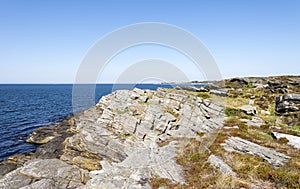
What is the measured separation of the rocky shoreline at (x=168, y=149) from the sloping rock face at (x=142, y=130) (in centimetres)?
8

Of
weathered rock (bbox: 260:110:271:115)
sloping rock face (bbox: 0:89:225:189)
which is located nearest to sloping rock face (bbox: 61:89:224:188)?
sloping rock face (bbox: 0:89:225:189)

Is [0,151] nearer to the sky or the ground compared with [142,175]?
nearer to the ground

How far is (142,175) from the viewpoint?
40.3 ft

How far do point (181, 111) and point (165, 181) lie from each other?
2055 centimetres

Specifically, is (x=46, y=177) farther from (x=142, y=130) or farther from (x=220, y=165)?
Answer: (x=142, y=130)

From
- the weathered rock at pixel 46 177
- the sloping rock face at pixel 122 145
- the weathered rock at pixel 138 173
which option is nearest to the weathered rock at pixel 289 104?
the sloping rock face at pixel 122 145

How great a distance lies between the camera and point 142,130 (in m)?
28.9

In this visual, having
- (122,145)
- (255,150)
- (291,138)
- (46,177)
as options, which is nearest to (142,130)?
(122,145)

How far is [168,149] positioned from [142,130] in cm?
1173

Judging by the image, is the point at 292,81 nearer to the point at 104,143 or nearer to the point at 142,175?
the point at 104,143

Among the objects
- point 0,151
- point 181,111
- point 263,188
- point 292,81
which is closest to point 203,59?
point 181,111

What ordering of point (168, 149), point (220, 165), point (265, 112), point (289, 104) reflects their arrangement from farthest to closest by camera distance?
point (265, 112) < point (289, 104) < point (168, 149) < point (220, 165)

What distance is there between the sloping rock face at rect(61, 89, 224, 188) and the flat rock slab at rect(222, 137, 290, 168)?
464cm

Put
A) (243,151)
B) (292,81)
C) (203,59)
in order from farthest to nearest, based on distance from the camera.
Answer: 1. (292,81)
2. (203,59)
3. (243,151)
